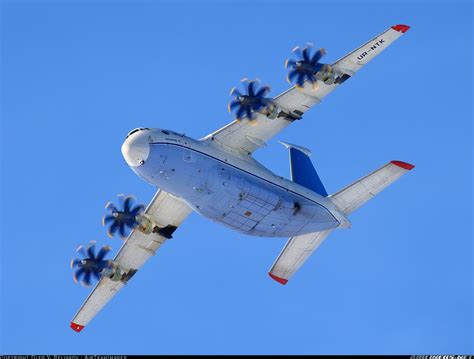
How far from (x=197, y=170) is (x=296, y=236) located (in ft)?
29.0

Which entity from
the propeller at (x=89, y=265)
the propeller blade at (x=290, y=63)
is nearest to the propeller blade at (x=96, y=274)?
the propeller at (x=89, y=265)

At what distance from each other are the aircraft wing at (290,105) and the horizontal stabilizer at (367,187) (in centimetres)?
486

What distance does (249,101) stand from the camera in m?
55.6

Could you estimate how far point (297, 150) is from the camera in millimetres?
58500

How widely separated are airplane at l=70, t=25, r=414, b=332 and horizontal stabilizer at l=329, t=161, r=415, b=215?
54mm

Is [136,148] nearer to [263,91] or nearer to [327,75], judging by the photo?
[263,91]

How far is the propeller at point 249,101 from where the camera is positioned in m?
55.5

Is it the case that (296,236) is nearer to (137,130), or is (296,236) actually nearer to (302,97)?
(302,97)

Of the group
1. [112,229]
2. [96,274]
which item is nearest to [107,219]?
[112,229]

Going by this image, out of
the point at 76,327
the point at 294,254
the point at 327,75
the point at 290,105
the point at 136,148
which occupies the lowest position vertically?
the point at 76,327

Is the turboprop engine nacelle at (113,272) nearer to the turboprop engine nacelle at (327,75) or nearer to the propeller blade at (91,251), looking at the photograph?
the propeller blade at (91,251)

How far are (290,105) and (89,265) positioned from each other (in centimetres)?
1464

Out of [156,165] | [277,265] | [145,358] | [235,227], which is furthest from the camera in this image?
[277,265]

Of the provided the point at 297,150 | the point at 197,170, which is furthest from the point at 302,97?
the point at 197,170
